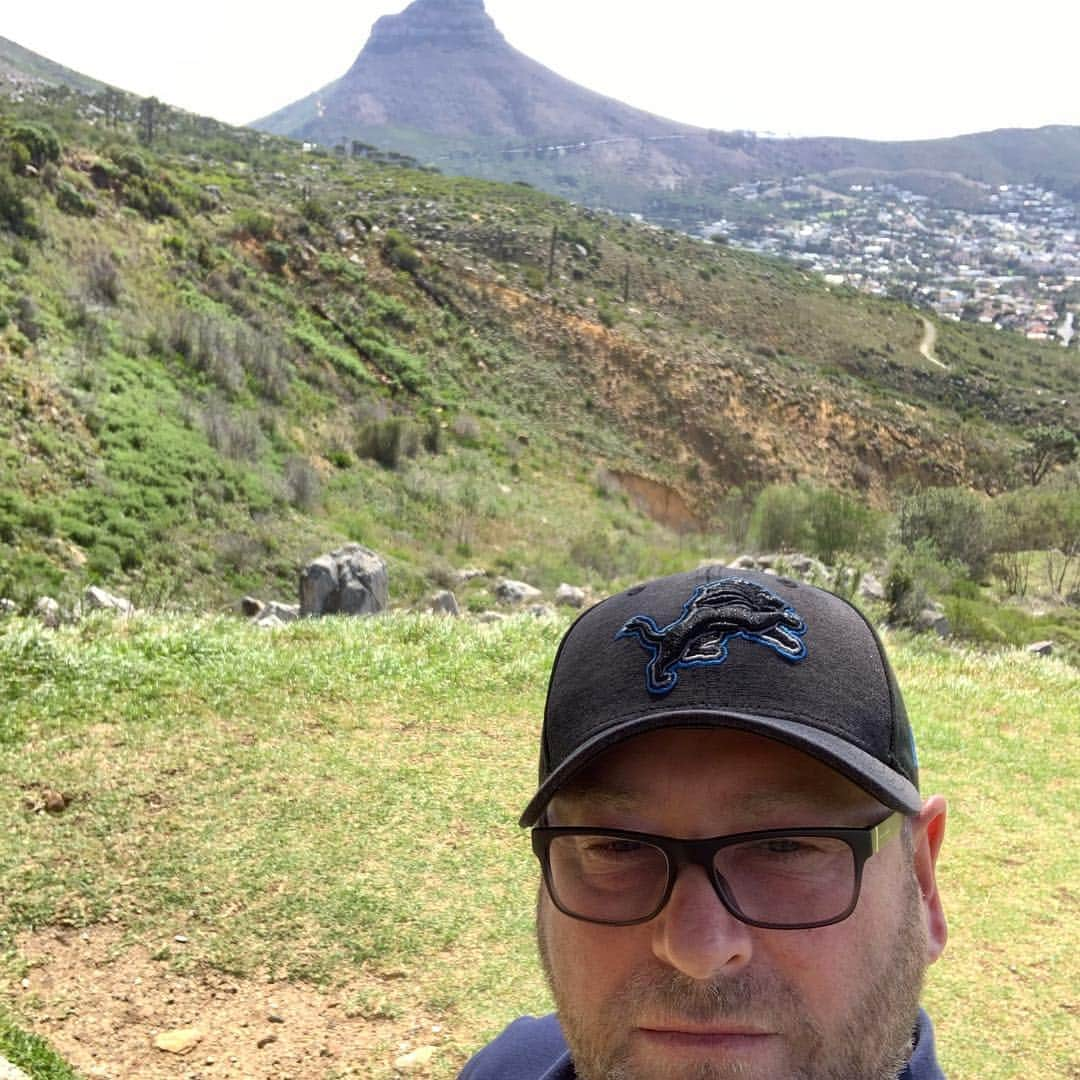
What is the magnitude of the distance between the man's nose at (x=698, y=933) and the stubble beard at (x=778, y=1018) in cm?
2

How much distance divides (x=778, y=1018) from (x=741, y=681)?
0.46 m

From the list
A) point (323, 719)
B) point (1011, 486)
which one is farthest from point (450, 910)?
point (1011, 486)

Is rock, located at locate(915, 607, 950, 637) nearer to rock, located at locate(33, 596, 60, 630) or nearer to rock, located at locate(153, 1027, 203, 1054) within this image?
rock, located at locate(33, 596, 60, 630)

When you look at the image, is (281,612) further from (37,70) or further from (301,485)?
(37,70)

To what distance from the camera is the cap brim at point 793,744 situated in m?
1.43

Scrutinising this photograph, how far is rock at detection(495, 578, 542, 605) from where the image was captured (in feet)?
46.3

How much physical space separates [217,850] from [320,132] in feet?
702

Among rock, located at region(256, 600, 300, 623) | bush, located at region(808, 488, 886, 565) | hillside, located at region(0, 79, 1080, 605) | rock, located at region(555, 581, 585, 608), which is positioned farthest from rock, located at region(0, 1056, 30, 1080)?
bush, located at region(808, 488, 886, 565)

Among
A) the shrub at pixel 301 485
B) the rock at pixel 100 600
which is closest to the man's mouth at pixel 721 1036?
the rock at pixel 100 600

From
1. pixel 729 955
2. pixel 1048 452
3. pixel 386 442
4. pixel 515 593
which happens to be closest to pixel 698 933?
pixel 729 955

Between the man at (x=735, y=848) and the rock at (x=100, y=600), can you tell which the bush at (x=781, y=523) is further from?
the man at (x=735, y=848)

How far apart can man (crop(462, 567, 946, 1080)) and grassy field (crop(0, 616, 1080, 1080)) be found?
252 cm

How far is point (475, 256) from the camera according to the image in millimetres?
38344

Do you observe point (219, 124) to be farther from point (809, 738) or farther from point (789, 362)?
point (809, 738)
